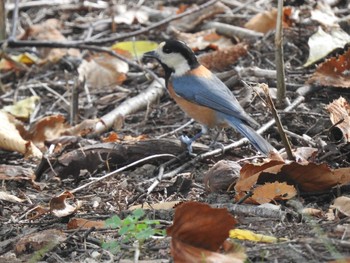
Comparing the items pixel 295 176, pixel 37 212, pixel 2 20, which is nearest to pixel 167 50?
pixel 2 20

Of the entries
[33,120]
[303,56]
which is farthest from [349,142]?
[33,120]

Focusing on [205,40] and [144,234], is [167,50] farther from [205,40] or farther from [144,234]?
[144,234]

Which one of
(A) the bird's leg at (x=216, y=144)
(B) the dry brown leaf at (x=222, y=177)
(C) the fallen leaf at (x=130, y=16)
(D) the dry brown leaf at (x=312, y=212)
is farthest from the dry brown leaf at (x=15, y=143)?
(C) the fallen leaf at (x=130, y=16)

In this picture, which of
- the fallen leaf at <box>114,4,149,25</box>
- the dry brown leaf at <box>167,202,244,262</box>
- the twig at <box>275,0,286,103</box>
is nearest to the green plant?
the dry brown leaf at <box>167,202,244,262</box>

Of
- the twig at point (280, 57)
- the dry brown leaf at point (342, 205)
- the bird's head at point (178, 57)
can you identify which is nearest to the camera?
the dry brown leaf at point (342, 205)

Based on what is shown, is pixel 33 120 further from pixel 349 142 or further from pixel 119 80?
pixel 349 142

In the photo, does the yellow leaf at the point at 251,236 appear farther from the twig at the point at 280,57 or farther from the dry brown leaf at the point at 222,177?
the twig at the point at 280,57

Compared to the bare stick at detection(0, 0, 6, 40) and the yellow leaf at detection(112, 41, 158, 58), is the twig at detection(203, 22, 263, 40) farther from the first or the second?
the bare stick at detection(0, 0, 6, 40)

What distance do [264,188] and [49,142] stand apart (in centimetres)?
220

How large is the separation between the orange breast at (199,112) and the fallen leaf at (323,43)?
1.01 metres

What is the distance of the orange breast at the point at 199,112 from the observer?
5270 millimetres

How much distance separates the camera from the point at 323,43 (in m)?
5.87

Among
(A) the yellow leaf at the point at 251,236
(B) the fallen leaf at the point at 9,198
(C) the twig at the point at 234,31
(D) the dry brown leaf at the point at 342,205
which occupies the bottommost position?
(C) the twig at the point at 234,31

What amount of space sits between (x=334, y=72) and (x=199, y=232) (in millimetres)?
2703
